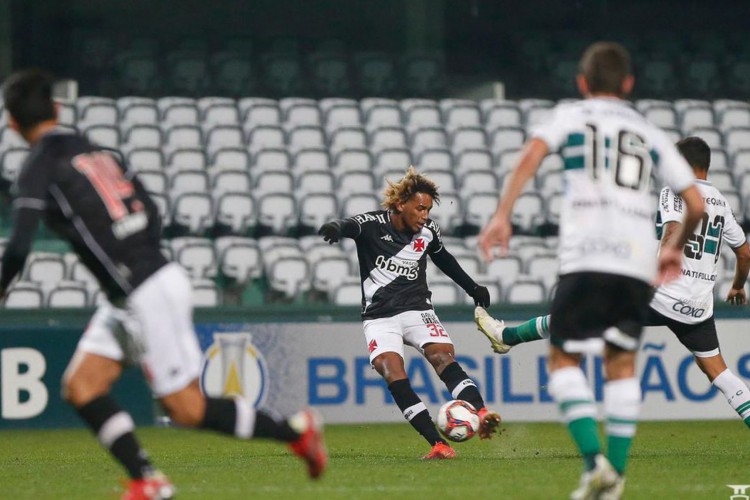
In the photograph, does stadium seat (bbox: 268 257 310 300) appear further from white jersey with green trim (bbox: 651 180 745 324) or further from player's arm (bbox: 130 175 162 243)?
player's arm (bbox: 130 175 162 243)

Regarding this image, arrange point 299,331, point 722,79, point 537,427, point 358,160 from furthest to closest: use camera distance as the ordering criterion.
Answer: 1. point 722,79
2. point 358,160
3. point 299,331
4. point 537,427

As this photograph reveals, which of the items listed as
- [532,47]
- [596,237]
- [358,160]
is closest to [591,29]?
[532,47]

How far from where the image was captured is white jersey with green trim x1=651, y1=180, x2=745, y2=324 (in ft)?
29.8

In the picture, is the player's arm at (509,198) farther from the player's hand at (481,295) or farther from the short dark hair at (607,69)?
the player's hand at (481,295)

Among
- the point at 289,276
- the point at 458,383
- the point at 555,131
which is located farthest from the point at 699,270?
the point at 289,276

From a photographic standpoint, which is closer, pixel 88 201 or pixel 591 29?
pixel 88 201

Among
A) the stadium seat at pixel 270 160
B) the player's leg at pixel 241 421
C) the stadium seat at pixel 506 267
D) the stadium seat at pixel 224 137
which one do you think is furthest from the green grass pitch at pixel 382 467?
the stadium seat at pixel 224 137

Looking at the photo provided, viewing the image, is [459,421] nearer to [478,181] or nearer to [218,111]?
[478,181]

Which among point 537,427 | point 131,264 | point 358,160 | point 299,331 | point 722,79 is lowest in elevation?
point 537,427

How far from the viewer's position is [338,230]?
9211 mm

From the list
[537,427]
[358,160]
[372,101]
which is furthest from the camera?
[372,101]

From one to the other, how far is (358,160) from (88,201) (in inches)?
489

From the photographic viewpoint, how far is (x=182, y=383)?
226 inches

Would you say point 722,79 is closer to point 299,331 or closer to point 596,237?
point 299,331
